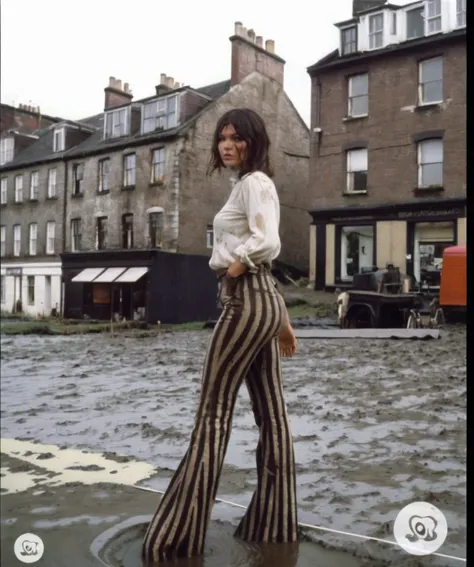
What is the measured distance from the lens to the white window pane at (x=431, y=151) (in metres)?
1.79

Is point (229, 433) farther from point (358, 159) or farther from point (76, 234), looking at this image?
point (76, 234)

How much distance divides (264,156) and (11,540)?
1.49m

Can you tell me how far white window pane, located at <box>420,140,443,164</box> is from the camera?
1786mm

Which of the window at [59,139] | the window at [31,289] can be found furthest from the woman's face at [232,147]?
the window at [59,139]

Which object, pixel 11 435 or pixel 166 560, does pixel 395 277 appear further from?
pixel 11 435

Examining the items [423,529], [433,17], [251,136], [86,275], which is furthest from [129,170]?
[423,529]

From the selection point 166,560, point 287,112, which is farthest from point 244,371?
point 287,112

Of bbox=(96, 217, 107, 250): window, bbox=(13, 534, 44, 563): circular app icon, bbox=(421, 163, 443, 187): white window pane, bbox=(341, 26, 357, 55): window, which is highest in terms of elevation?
bbox=(341, 26, 357, 55): window

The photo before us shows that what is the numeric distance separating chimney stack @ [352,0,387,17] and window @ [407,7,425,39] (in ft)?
0.31

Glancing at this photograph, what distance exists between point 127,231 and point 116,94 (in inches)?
23.1

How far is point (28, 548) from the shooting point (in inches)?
71.7

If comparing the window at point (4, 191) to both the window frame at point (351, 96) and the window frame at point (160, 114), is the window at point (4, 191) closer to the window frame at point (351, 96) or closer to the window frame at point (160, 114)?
the window frame at point (160, 114)

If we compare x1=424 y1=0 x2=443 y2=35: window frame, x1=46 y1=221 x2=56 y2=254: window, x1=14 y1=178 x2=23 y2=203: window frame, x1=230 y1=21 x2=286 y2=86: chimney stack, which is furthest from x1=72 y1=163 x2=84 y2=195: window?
x1=424 y1=0 x2=443 y2=35: window frame

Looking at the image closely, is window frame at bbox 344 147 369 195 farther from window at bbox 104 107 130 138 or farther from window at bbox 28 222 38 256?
window at bbox 28 222 38 256
